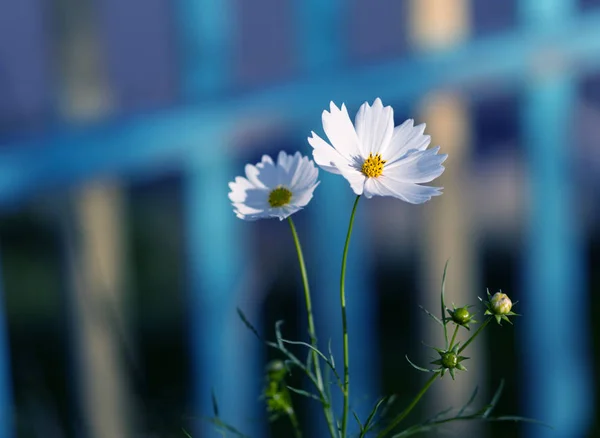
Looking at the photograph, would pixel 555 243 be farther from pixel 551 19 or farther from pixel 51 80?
pixel 51 80

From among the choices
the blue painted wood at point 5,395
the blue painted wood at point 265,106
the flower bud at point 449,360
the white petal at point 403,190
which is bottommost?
the blue painted wood at point 5,395

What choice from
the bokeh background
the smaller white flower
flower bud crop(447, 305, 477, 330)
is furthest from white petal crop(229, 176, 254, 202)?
the bokeh background

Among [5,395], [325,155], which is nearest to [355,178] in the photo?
[325,155]

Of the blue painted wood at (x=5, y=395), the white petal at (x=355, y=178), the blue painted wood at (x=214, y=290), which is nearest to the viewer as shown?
the white petal at (x=355, y=178)

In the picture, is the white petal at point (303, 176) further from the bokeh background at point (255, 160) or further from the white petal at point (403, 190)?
the bokeh background at point (255, 160)

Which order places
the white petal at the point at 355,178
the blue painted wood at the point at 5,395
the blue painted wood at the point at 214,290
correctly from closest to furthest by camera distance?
the white petal at the point at 355,178
the blue painted wood at the point at 5,395
the blue painted wood at the point at 214,290

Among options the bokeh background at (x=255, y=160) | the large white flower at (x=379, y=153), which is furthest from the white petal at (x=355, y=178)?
the bokeh background at (x=255, y=160)

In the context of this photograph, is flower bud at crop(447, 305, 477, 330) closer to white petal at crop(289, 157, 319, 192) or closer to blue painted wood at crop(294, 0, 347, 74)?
white petal at crop(289, 157, 319, 192)
